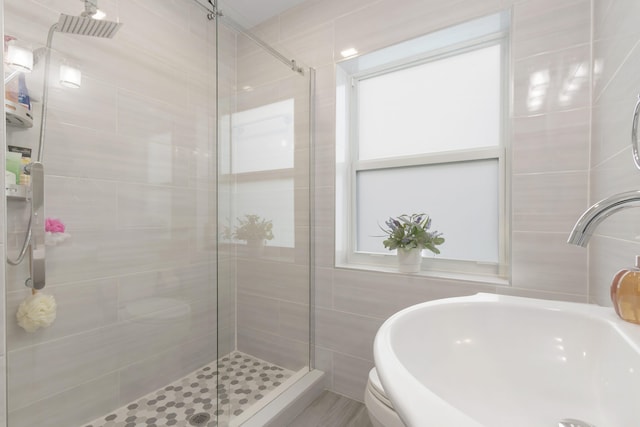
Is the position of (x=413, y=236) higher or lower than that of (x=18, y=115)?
lower

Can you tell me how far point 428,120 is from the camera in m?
1.71

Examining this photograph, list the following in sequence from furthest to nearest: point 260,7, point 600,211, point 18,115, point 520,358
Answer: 1. point 260,7
2. point 18,115
3. point 520,358
4. point 600,211

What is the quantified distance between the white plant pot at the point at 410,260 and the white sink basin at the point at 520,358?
2.53 feet

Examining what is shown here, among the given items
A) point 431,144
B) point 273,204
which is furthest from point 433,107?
point 273,204

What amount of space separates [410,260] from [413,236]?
0.12 metres

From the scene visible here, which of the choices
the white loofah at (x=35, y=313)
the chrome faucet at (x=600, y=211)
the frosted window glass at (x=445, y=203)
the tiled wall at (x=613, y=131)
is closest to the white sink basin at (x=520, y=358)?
the chrome faucet at (x=600, y=211)

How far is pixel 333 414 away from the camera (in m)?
1.56

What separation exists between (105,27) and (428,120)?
1.56m

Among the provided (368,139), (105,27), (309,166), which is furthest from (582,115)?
(105,27)

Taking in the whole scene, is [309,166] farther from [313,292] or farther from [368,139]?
[313,292]

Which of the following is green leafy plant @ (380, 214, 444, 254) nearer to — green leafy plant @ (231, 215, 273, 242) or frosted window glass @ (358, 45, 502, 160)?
frosted window glass @ (358, 45, 502, 160)

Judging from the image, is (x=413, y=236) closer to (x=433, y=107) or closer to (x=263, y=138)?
(x=433, y=107)

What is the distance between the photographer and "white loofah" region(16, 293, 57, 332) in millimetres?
1139

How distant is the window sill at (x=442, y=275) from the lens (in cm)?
138
